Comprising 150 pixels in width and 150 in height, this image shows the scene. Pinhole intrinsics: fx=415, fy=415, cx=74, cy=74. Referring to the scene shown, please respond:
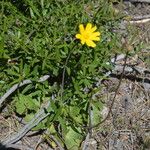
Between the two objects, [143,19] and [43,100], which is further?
[143,19]

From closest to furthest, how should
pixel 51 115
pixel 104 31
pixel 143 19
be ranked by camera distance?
pixel 51 115, pixel 104 31, pixel 143 19

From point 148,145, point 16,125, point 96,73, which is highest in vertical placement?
point 96,73

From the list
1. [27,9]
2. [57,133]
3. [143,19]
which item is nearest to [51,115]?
[57,133]

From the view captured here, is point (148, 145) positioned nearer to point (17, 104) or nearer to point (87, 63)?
point (87, 63)

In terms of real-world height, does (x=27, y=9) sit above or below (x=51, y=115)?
above

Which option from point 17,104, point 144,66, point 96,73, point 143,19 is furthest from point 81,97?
point 143,19

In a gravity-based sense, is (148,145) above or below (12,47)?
below

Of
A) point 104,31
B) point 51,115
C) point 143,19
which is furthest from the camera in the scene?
point 143,19

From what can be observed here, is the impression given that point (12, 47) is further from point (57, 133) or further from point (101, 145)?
point (101, 145)

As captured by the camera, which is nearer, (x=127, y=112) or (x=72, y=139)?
(x=72, y=139)
